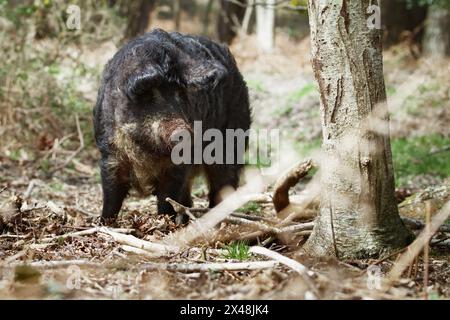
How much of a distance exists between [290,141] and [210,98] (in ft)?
17.8

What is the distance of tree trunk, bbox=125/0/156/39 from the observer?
14.6 m

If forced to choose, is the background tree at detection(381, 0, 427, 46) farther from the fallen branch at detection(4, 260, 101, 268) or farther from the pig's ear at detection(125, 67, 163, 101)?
the fallen branch at detection(4, 260, 101, 268)

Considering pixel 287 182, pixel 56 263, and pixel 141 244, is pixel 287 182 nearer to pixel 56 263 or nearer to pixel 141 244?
pixel 141 244

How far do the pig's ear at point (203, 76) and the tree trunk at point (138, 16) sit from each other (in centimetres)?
891

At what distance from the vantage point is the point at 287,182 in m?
5.52

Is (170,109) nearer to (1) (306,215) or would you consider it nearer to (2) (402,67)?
(1) (306,215)

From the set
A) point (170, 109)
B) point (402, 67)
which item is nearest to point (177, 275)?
point (170, 109)

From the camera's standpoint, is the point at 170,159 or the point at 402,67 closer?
the point at 170,159

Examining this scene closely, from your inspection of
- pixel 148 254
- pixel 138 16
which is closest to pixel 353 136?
pixel 148 254

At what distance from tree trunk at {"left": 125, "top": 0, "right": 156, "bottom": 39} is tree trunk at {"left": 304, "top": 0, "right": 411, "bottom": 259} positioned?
10.6 m

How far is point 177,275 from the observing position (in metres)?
3.84

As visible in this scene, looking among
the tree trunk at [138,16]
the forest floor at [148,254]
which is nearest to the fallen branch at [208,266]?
the forest floor at [148,254]

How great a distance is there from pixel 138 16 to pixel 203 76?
9.90m
